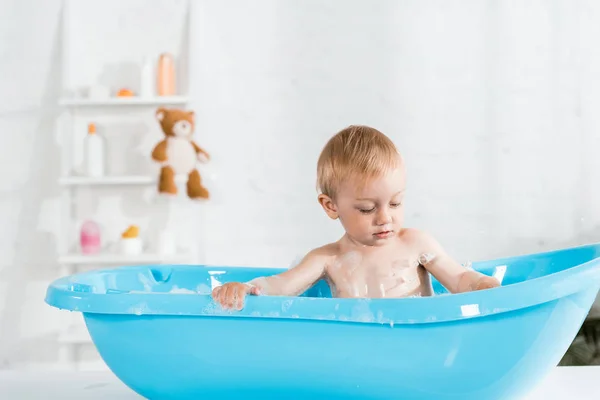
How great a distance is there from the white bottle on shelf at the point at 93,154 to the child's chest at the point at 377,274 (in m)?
1.28

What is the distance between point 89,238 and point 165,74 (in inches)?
21.8

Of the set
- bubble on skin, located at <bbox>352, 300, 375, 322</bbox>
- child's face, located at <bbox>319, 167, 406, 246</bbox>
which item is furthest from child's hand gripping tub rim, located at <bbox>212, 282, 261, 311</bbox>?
child's face, located at <bbox>319, 167, 406, 246</bbox>

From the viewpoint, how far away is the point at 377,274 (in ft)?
3.85

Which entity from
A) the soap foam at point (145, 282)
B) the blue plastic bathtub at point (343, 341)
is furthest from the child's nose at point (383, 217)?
the soap foam at point (145, 282)

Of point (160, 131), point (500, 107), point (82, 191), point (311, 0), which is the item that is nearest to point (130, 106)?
point (160, 131)

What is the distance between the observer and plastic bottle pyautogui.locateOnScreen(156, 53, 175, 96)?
7.53 ft

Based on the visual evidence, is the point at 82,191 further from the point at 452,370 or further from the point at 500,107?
the point at 452,370

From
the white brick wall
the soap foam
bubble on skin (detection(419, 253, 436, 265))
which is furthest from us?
the white brick wall

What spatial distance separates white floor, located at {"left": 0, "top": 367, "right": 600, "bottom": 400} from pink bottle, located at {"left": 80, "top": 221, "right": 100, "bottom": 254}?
100 cm

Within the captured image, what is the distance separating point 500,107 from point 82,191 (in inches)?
53.3

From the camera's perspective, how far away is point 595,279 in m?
0.93

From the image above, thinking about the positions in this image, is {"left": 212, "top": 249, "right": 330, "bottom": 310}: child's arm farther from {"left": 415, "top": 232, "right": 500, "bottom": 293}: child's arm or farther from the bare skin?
{"left": 415, "top": 232, "right": 500, "bottom": 293}: child's arm

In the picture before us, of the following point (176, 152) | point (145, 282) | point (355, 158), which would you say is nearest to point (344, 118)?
point (176, 152)

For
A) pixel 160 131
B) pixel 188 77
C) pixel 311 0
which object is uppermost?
pixel 311 0
